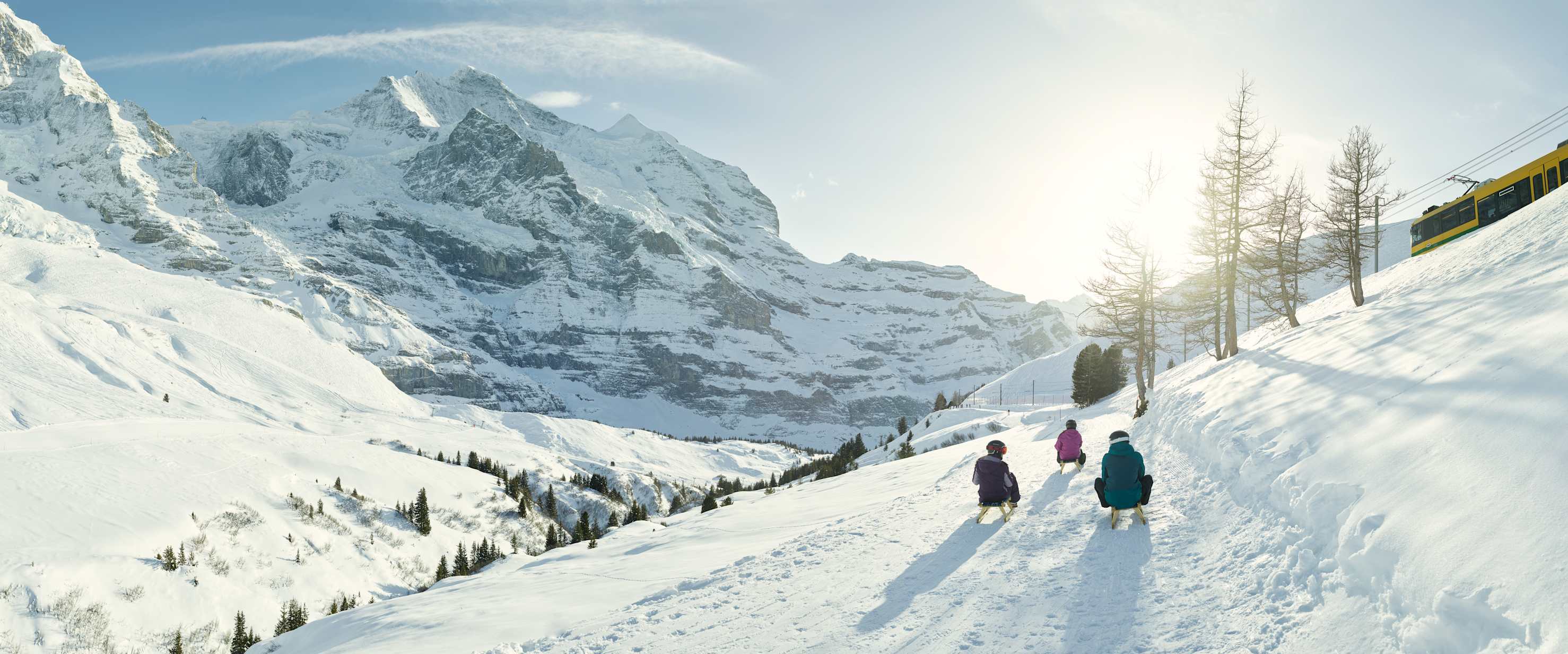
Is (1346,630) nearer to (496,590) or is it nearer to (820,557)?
(820,557)

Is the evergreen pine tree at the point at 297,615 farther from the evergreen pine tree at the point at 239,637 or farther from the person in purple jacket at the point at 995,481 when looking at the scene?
the person in purple jacket at the point at 995,481

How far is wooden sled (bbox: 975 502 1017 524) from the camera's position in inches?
421

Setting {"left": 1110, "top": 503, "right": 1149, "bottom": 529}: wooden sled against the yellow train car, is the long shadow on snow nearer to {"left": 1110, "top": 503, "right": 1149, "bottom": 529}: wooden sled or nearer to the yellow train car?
{"left": 1110, "top": 503, "right": 1149, "bottom": 529}: wooden sled

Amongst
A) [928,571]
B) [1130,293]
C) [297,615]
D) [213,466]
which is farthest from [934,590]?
[213,466]

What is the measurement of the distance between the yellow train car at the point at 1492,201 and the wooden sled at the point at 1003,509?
24281 mm

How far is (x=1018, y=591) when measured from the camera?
23.7 ft

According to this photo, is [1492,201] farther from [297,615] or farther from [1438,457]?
[297,615]

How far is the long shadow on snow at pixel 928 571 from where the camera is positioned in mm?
7203

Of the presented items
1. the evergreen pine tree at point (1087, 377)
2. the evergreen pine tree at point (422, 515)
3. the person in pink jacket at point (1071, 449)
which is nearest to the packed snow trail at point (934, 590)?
the person in pink jacket at point (1071, 449)

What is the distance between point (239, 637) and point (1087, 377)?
53.4 meters

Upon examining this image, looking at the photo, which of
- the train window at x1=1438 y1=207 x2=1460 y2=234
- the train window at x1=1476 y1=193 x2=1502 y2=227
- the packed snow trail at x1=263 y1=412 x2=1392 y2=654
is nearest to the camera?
the packed snow trail at x1=263 y1=412 x2=1392 y2=654

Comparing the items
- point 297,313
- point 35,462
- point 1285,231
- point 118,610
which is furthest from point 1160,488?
point 297,313

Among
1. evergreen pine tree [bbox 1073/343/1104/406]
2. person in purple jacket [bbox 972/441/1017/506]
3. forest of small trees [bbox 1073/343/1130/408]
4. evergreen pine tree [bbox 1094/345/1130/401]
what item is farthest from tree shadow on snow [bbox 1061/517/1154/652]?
evergreen pine tree [bbox 1073/343/1104/406]

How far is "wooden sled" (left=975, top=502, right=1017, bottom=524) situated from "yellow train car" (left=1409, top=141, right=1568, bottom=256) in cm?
2428
